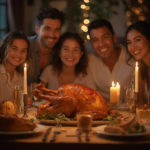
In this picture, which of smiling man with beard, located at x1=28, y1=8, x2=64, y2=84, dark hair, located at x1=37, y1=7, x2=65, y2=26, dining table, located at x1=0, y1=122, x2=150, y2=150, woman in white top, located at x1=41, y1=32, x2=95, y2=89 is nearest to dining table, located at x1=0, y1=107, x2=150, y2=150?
dining table, located at x1=0, y1=122, x2=150, y2=150

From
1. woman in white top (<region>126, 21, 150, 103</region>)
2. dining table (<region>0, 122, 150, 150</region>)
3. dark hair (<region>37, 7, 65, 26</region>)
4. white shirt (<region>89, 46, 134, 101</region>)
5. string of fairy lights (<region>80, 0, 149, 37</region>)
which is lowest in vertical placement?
dining table (<region>0, 122, 150, 150</region>)

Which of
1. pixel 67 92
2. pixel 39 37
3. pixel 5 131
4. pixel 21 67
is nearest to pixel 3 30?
pixel 39 37

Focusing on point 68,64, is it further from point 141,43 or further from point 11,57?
point 141,43

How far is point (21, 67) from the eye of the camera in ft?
11.8

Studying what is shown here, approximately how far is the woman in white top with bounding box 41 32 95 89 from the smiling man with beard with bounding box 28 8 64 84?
0.18 m

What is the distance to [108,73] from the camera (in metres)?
3.84

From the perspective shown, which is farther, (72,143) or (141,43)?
(141,43)

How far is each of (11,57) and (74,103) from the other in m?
1.32

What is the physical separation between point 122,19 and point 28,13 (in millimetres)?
2337

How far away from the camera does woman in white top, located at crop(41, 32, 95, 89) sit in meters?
3.67

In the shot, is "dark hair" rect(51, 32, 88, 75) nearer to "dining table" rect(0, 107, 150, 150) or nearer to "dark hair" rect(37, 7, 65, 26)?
"dark hair" rect(37, 7, 65, 26)

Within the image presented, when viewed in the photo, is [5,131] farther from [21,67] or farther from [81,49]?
[81,49]

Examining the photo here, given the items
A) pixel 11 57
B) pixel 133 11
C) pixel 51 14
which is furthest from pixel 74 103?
pixel 133 11

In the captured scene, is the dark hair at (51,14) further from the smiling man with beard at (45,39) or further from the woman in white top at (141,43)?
the woman in white top at (141,43)
